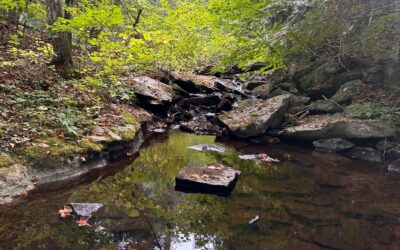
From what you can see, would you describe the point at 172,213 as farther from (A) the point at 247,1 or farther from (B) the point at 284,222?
(A) the point at 247,1

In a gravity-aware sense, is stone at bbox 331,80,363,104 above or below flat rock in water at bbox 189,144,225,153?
above

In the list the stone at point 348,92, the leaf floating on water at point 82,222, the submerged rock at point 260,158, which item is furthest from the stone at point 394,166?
the leaf floating on water at point 82,222

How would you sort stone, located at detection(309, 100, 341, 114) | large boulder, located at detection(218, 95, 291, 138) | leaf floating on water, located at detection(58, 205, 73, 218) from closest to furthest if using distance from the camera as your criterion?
leaf floating on water, located at detection(58, 205, 73, 218) → large boulder, located at detection(218, 95, 291, 138) → stone, located at detection(309, 100, 341, 114)

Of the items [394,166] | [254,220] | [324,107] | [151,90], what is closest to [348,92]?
[324,107]

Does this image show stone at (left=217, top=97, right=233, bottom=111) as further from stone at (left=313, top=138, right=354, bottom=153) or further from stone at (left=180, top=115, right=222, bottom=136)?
stone at (left=313, top=138, right=354, bottom=153)

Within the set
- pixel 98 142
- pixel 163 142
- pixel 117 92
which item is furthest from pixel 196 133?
pixel 98 142

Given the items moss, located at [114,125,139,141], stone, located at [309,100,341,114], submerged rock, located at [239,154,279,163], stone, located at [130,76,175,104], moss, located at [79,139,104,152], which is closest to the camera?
moss, located at [79,139,104,152]

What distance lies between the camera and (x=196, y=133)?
36.6 feet

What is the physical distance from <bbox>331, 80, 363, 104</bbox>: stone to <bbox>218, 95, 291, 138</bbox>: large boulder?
68.1 inches

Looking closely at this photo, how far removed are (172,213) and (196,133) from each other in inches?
246

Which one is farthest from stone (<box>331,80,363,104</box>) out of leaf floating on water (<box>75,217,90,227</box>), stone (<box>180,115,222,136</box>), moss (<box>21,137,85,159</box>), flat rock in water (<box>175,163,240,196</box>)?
leaf floating on water (<box>75,217,90,227</box>)

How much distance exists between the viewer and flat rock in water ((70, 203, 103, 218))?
4627mm

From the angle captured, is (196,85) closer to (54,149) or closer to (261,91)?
(261,91)

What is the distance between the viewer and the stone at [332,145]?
9.59 m
